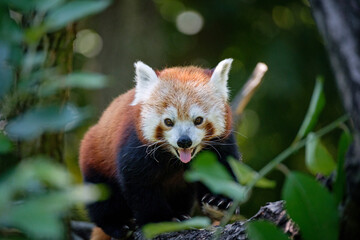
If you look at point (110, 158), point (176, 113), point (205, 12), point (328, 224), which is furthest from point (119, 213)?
point (205, 12)

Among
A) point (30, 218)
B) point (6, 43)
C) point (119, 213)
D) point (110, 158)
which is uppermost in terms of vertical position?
point (6, 43)

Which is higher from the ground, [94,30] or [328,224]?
[94,30]

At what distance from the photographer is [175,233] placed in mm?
3033

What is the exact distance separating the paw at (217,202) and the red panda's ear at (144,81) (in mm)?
829

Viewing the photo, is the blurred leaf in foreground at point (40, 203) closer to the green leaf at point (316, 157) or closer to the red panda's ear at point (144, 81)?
the green leaf at point (316, 157)

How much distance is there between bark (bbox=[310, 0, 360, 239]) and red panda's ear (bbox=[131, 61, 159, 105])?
2314 mm

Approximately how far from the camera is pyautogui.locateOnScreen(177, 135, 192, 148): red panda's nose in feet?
11.2

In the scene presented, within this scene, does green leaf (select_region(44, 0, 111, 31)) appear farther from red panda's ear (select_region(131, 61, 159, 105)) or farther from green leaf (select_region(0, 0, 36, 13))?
red panda's ear (select_region(131, 61, 159, 105))

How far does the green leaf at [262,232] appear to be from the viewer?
1.46 metres

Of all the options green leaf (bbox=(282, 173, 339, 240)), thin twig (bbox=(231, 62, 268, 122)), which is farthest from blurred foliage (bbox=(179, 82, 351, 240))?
thin twig (bbox=(231, 62, 268, 122))

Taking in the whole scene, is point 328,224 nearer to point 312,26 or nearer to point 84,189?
point 84,189

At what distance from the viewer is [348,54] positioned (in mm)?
1431

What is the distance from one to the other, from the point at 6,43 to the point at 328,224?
3.26 feet

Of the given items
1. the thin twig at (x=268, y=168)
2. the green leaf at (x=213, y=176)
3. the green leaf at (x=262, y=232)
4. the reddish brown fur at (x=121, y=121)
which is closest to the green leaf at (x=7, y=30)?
the green leaf at (x=213, y=176)
